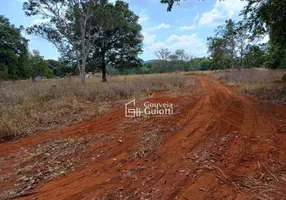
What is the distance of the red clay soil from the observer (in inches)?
84.0

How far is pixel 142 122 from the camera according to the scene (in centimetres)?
473

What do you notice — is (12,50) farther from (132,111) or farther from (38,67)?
(132,111)

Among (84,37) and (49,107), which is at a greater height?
(84,37)

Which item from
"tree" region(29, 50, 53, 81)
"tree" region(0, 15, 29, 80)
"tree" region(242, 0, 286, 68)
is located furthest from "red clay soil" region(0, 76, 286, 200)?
"tree" region(29, 50, 53, 81)

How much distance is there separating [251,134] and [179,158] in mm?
1728

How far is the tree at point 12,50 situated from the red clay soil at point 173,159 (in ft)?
74.1

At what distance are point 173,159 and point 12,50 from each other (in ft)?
96.5

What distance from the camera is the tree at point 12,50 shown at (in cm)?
2316

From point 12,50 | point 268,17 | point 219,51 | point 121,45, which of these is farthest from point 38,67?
point 268,17

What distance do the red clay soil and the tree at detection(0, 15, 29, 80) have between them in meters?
22.6

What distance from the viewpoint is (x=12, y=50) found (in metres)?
25.2

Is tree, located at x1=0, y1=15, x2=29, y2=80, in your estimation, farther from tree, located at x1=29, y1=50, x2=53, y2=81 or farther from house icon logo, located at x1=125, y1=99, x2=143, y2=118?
house icon logo, located at x1=125, y1=99, x2=143, y2=118

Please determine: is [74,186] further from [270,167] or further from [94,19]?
[94,19]

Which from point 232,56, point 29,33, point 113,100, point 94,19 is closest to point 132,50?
point 94,19
